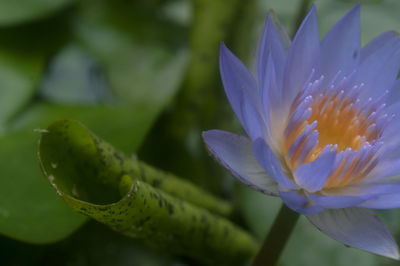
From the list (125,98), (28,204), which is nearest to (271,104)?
(28,204)

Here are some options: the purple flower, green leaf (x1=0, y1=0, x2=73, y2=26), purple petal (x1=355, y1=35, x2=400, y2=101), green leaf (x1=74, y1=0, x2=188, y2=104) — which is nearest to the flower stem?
the purple flower

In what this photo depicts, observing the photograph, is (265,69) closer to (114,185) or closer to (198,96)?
(114,185)

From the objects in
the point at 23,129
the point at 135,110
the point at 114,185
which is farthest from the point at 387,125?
the point at 23,129

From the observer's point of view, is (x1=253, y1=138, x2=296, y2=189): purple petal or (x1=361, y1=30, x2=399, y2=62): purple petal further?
(x1=361, y1=30, x2=399, y2=62): purple petal

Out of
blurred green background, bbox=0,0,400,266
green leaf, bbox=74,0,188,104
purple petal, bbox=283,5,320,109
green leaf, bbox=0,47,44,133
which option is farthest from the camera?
green leaf, bbox=74,0,188,104

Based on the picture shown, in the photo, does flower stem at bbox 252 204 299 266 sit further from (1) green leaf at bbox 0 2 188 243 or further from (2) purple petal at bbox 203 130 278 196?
(1) green leaf at bbox 0 2 188 243

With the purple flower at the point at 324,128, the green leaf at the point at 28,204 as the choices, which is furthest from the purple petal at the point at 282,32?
the green leaf at the point at 28,204
